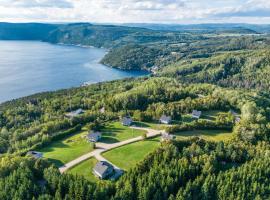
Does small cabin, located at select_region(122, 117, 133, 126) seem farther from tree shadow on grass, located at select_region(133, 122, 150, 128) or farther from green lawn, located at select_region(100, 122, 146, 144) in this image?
tree shadow on grass, located at select_region(133, 122, 150, 128)

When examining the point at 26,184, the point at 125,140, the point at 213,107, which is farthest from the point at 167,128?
the point at 26,184

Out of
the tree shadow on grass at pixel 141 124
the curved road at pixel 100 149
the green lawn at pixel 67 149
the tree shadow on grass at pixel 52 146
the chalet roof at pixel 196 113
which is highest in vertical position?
the chalet roof at pixel 196 113

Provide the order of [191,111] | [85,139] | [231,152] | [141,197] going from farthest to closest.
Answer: [191,111]
[85,139]
[231,152]
[141,197]

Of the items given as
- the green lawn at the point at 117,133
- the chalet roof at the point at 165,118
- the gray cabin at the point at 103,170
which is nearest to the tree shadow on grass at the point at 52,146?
the green lawn at the point at 117,133

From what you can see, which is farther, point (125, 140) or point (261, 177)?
point (125, 140)

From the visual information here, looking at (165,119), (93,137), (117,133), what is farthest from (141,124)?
(93,137)

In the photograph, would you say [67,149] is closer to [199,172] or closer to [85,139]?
[85,139]

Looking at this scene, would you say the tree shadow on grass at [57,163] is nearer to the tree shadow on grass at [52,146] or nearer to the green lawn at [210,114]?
the tree shadow on grass at [52,146]
